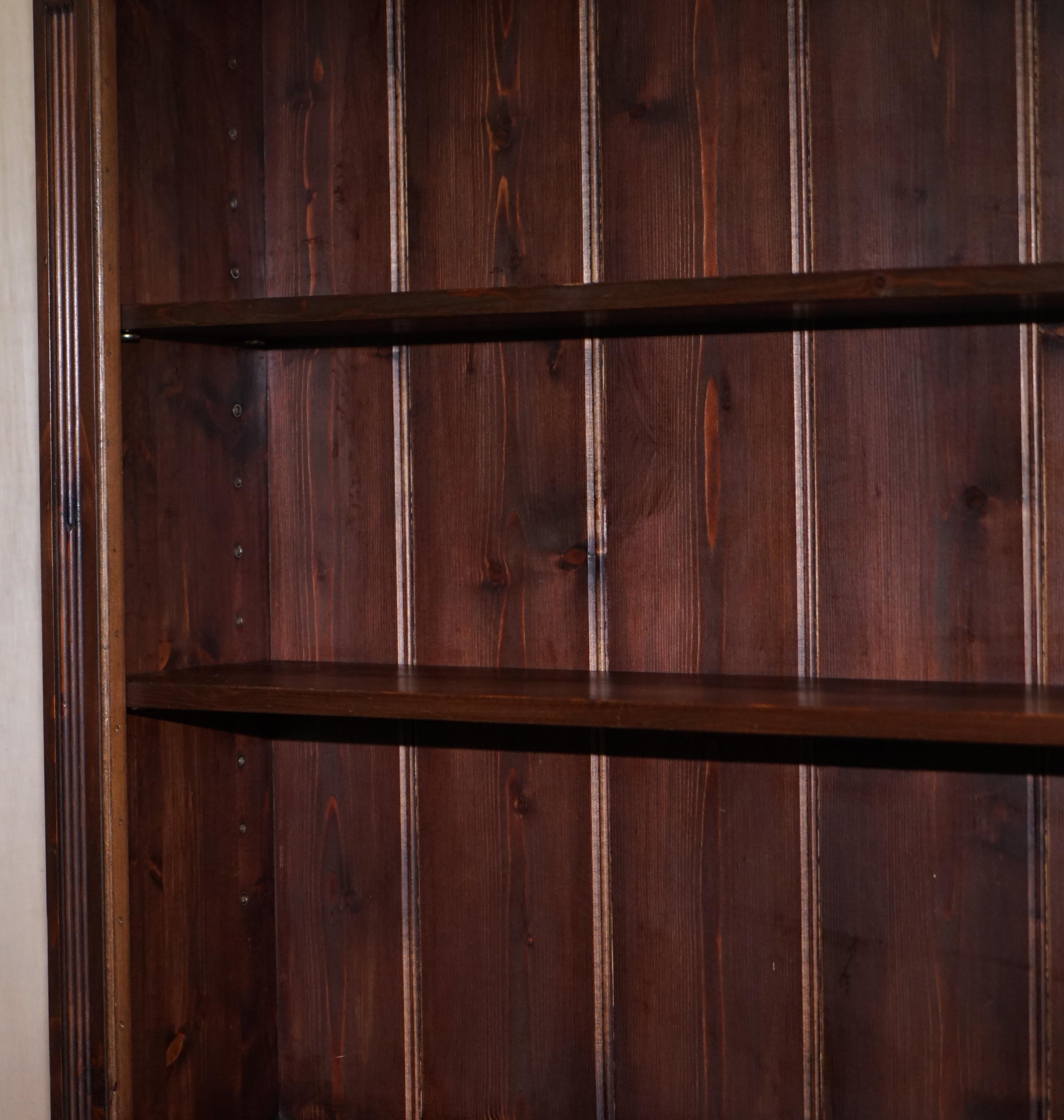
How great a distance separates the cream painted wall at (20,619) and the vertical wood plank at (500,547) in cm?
44

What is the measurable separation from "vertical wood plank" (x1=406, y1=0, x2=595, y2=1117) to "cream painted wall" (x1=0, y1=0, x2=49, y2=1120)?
436 mm

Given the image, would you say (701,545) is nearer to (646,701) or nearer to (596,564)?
(596,564)

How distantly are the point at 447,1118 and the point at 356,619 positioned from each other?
62 centimetres

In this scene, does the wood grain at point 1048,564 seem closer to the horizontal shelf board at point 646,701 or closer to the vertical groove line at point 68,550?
the horizontal shelf board at point 646,701

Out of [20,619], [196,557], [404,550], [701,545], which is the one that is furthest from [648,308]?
[20,619]

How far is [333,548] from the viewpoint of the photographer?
1.52 m

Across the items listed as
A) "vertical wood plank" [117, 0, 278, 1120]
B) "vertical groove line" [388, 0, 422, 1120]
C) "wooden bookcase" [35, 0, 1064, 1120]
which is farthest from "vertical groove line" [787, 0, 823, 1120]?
"vertical wood plank" [117, 0, 278, 1120]

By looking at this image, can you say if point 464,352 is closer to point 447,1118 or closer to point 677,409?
point 677,409

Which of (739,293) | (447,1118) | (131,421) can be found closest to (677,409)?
(739,293)

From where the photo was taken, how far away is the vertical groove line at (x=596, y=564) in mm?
1411

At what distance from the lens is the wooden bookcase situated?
126 centimetres

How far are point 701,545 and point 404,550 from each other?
365mm

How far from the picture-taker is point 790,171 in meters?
1.35

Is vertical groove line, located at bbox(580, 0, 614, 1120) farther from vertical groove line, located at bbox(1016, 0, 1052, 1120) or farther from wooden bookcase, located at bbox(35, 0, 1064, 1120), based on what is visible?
vertical groove line, located at bbox(1016, 0, 1052, 1120)
